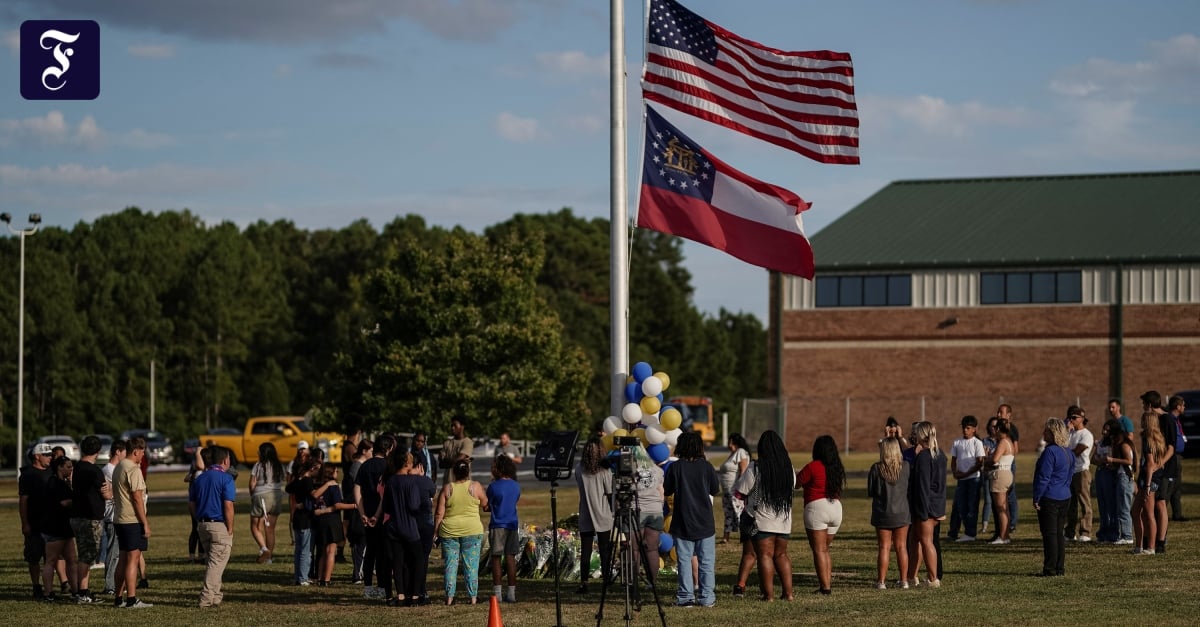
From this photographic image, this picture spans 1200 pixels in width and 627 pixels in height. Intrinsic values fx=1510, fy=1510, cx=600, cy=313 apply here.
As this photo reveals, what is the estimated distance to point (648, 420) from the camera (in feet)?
55.8

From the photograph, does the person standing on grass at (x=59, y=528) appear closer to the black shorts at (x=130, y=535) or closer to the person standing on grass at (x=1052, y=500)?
the black shorts at (x=130, y=535)

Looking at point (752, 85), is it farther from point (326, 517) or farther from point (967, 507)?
point (967, 507)

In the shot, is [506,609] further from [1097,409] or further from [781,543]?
[1097,409]

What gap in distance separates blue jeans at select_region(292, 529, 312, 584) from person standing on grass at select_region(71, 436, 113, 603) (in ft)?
7.95

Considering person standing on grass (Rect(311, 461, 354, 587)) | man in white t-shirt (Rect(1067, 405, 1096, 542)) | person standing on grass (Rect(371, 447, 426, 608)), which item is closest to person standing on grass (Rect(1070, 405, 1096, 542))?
man in white t-shirt (Rect(1067, 405, 1096, 542))

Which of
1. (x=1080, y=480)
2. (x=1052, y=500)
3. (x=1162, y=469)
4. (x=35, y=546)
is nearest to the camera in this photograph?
(x=35, y=546)

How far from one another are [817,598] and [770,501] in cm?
134

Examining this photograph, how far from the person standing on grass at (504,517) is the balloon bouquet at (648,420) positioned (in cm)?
126

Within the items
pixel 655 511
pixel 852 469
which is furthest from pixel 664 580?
pixel 852 469

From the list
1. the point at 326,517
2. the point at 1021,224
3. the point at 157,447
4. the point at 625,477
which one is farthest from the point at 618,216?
the point at 157,447

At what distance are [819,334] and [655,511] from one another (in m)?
44.3

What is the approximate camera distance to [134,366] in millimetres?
80125

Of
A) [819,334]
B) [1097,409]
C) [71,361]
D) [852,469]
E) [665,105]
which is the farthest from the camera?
[71,361]

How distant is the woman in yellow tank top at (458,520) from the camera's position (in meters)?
16.1
